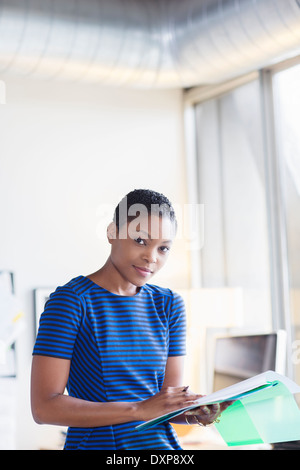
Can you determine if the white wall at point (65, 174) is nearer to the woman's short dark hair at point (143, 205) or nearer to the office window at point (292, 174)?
the office window at point (292, 174)

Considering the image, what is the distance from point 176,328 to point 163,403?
185 millimetres

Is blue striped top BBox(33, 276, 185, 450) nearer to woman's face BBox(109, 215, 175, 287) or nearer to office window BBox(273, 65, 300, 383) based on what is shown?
woman's face BBox(109, 215, 175, 287)

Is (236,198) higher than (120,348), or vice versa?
(236,198)

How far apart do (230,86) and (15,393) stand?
2.07 metres

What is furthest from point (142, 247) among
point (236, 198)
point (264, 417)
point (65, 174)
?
point (236, 198)

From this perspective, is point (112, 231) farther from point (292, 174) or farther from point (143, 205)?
point (292, 174)

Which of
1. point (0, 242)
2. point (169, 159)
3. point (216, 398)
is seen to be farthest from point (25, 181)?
point (216, 398)

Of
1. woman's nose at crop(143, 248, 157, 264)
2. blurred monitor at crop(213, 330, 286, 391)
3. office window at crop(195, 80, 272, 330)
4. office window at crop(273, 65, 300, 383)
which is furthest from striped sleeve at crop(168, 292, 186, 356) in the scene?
office window at crop(195, 80, 272, 330)

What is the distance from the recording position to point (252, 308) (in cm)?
377

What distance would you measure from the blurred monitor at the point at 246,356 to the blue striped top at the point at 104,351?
1.84 meters

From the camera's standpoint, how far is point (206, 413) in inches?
46.5

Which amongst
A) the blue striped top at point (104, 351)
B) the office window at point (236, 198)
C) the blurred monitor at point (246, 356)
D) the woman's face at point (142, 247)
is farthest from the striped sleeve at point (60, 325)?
the office window at point (236, 198)

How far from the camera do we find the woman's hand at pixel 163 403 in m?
1.06

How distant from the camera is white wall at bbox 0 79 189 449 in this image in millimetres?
3508
